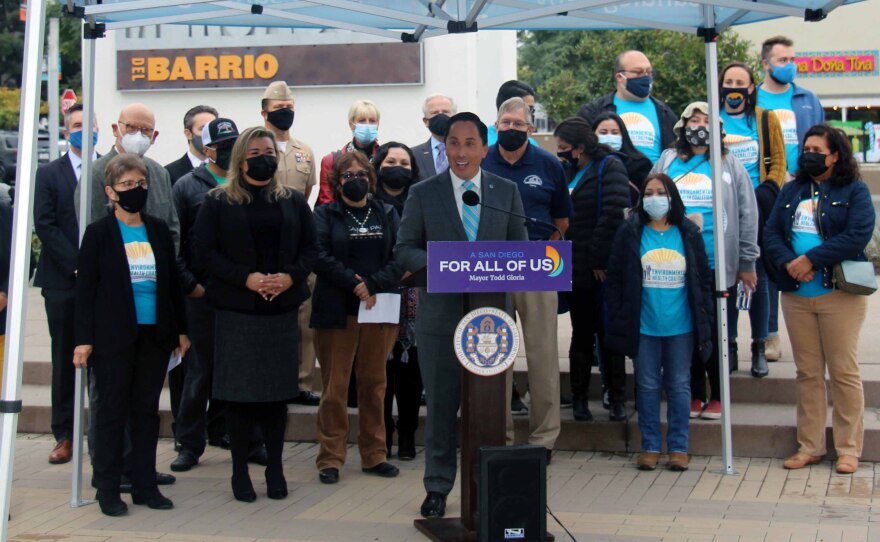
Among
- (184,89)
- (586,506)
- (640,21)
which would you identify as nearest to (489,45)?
(184,89)

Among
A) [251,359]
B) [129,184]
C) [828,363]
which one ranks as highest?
[129,184]

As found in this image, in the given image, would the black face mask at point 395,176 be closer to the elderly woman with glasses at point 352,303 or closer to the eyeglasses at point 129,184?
the elderly woman with glasses at point 352,303

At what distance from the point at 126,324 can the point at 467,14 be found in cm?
289

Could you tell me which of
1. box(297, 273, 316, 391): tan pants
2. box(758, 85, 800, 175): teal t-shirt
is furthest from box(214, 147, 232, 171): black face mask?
box(758, 85, 800, 175): teal t-shirt

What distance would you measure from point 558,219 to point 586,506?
185 centimetres

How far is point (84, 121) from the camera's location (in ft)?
22.3

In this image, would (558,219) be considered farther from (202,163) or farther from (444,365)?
(202,163)

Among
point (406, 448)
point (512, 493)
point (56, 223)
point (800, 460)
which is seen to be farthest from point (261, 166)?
point (800, 460)

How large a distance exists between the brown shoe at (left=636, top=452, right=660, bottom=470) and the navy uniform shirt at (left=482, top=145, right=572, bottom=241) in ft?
4.89

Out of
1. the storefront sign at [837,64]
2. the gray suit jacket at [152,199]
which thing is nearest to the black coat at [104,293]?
the gray suit jacket at [152,199]

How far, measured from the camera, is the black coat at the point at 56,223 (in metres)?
7.48

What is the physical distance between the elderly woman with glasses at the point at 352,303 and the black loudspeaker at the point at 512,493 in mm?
1774

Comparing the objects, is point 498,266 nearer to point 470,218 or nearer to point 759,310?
point 470,218

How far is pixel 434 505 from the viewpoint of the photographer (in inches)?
248
